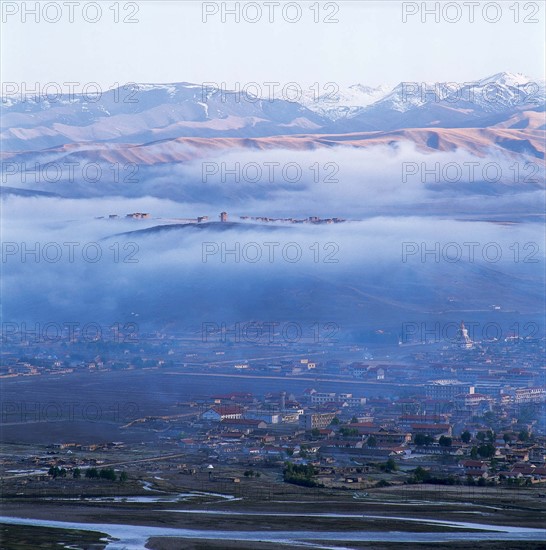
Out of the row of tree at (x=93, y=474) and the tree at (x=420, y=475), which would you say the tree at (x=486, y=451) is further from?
the row of tree at (x=93, y=474)

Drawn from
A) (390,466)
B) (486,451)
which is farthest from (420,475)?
(486,451)

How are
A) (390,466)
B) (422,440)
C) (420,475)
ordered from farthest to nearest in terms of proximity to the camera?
(422,440), (390,466), (420,475)

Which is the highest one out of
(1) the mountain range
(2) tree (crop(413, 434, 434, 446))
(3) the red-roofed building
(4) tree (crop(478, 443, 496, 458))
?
(1) the mountain range

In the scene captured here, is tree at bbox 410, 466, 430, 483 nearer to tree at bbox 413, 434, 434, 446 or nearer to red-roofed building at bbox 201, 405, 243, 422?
tree at bbox 413, 434, 434, 446

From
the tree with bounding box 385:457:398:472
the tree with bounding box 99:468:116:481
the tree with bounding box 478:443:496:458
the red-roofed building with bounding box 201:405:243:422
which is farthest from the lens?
the red-roofed building with bounding box 201:405:243:422

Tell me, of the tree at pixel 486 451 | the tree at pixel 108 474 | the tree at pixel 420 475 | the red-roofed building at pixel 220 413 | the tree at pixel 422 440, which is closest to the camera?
the tree at pixel 108 474

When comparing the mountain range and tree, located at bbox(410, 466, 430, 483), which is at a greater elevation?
the mountain range

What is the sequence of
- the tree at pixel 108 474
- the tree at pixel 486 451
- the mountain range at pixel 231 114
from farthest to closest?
the mountain range at pixel 231 114, the tree at pixel 486 451, the tree at pixel 108 474

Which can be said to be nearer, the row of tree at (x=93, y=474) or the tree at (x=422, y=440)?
the row of tree at (x=93, y=474)

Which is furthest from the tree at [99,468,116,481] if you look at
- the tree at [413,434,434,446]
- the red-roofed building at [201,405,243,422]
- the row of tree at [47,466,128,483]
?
the red-roofed building at [201,405,243,422]

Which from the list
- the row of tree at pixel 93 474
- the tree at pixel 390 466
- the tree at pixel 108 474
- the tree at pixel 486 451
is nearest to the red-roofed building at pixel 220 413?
the tree at pixel 486 451

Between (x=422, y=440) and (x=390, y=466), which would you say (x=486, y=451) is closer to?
(x=422, y=440)

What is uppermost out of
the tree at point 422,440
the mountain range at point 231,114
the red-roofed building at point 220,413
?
the mountain range at point 231,114
